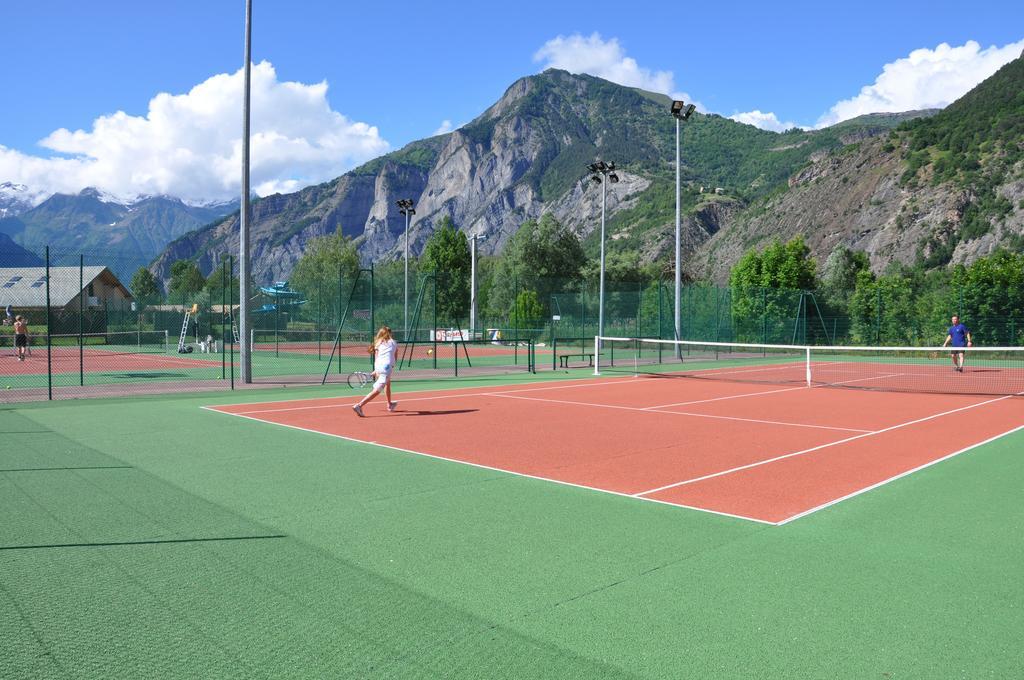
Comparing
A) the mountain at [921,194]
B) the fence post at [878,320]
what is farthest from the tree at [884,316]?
the mountain at [921,194]

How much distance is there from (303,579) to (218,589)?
0.49 meters

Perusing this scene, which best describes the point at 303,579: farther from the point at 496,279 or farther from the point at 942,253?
the point at 942,253

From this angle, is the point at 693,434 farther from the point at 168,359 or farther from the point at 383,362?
the point at 168,359

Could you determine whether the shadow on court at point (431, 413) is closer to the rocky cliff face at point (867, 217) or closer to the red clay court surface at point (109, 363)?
the red clay court surface at point (109, 363)

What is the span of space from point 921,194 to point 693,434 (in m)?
86.3

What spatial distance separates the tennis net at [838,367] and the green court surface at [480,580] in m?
11.7

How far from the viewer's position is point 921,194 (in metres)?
85.3

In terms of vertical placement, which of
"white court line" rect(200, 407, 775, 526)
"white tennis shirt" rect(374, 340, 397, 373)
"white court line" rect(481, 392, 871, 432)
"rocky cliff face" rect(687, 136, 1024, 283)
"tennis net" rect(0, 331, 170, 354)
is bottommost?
"white court line" rect(200, 407, 775, 526)

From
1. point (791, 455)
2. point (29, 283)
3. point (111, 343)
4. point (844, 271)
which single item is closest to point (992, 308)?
point (791, 455)

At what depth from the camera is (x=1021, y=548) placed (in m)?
5.63

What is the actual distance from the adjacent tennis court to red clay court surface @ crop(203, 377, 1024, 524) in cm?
2

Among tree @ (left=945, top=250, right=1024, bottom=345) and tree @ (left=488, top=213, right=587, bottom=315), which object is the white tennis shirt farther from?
tree @ (left=488, top=213, right=587, bottom=315)

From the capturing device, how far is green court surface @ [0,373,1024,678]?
379 centimetres

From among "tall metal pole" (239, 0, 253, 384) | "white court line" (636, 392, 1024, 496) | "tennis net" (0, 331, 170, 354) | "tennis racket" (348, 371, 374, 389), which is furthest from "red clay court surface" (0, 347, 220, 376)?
"white court line" (636, 392, 1024, 496)
